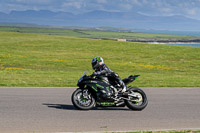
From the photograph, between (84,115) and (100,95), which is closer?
(84,115)

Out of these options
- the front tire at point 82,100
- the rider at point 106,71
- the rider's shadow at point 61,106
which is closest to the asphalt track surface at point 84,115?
the rider's shadow at point 61,106

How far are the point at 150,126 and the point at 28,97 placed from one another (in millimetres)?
5420

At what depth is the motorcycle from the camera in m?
9.95

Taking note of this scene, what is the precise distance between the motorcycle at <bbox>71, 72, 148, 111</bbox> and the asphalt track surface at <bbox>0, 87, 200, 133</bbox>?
0.22 meters

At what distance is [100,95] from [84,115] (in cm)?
90

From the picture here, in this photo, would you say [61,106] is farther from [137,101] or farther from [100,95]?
[137,101]

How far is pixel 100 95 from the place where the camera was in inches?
393

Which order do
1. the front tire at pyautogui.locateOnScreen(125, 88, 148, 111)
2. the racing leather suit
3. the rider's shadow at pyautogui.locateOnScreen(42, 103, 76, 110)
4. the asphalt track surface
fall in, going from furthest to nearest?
the rider's shadow at pyautogui.locateOnScreen(42, 103, 76, 110), the front tire at pyautogui.locateOnScreen(125, 88, 148, 111), the racing leather suit, the asphalt track surface

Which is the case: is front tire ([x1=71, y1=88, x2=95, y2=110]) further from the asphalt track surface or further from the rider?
the rider

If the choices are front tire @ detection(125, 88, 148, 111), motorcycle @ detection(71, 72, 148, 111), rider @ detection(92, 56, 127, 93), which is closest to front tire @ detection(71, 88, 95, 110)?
motorcycle @ detection(71, 72, 148, 111)

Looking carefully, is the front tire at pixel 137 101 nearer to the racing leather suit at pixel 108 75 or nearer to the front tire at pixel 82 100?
the racing leather suit at pixel 108 75

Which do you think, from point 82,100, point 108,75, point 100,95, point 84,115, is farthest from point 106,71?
point 84,115

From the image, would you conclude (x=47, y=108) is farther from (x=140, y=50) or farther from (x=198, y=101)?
(x=140, y=50)

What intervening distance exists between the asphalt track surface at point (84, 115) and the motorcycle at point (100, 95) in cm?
22
